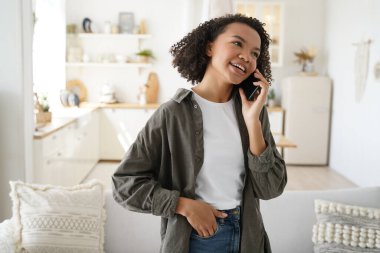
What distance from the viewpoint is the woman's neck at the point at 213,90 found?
1235 millimetres

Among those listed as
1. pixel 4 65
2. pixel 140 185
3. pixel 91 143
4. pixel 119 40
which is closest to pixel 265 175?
pixel 140 185

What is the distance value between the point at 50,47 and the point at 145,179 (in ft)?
17.3

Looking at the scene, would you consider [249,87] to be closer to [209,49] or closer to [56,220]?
[209,49]

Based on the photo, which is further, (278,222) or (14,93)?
(14,93)

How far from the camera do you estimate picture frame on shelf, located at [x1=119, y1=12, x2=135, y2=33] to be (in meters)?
6.73

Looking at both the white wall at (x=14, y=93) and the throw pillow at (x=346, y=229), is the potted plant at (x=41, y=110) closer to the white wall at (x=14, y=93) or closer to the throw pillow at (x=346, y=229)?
the white wall at (x=14, y=93)

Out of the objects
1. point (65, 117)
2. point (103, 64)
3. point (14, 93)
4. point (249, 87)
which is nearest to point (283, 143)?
point (65, 117)

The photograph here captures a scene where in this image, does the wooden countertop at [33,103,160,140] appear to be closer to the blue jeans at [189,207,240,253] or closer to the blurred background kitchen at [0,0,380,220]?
the blurred background kitchen at [0,0,380,220]

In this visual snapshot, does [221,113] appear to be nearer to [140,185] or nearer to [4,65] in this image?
[140,185]

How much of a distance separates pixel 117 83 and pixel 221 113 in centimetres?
586

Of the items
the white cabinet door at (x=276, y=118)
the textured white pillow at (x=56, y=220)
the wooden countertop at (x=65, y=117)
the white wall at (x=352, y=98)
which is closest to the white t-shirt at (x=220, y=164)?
the textured white pillow at (x=56, y=220)

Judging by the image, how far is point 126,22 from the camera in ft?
22.1

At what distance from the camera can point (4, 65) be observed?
3170mm

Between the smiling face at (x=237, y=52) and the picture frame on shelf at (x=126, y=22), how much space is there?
5767 millimetres
